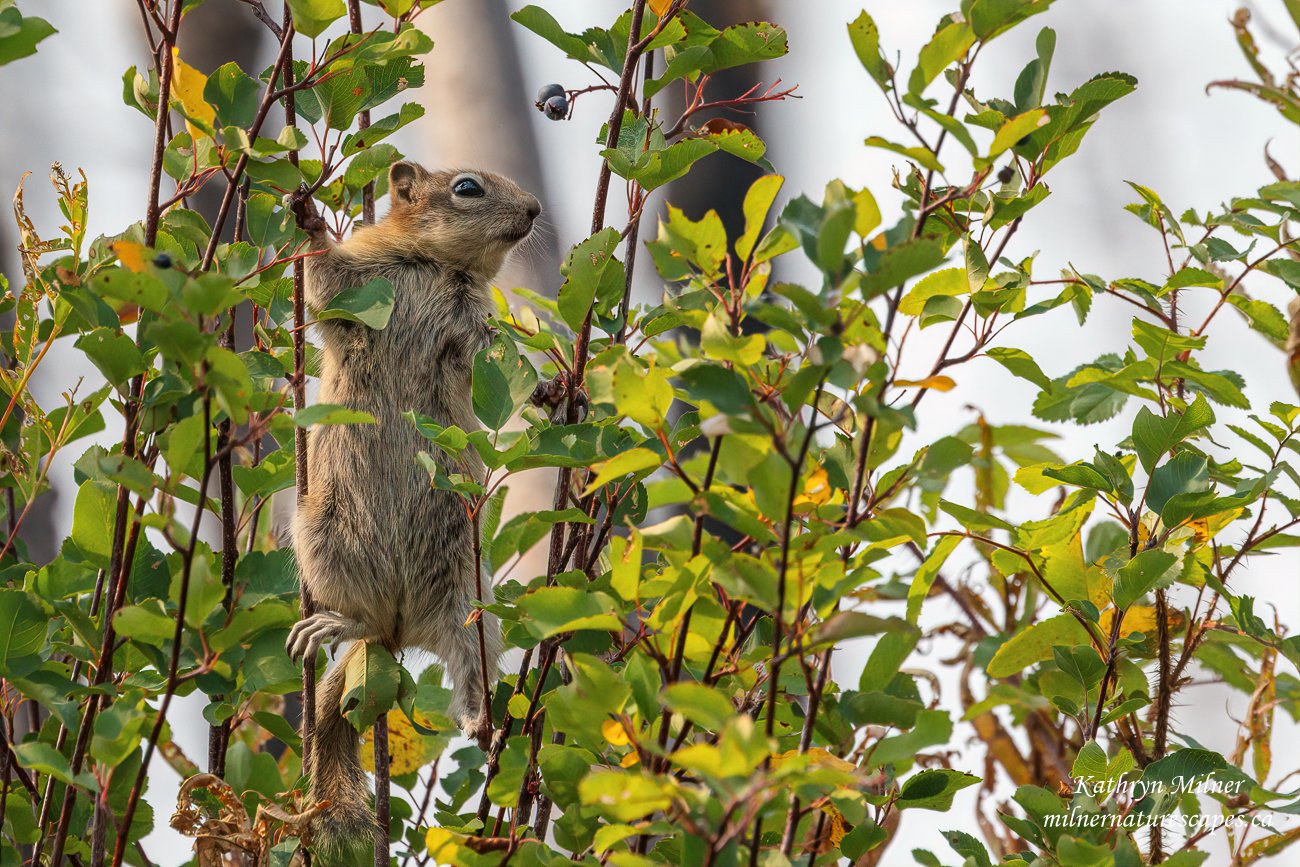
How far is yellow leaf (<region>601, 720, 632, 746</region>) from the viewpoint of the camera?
3.80 ft

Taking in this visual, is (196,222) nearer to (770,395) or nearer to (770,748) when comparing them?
(770,395)

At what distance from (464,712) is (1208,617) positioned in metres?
1.13

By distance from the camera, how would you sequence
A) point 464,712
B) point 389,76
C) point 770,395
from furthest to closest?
point 464,712, point 389,76, point 770,395

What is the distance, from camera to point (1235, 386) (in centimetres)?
175

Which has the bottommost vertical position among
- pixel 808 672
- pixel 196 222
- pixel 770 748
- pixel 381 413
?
pixel 770 748

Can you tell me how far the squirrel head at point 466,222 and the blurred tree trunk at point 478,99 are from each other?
873 millimetres

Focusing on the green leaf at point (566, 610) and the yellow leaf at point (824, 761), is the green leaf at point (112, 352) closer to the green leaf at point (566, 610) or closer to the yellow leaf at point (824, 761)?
the green leaf at point (566, 610)

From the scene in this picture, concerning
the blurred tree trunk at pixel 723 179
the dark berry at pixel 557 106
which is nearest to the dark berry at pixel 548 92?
the dark berry at pixel 557 106

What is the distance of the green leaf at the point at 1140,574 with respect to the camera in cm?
147

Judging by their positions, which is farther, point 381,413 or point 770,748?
point 381,413

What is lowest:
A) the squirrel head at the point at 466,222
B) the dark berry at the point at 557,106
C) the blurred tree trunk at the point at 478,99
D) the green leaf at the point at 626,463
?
the green leaf at the point at 626,463

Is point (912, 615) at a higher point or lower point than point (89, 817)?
lower

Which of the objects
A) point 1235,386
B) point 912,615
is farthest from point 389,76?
point 1235,386

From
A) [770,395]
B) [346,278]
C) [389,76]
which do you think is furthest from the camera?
[346,278]
